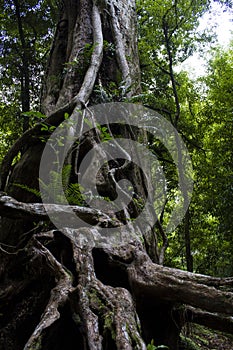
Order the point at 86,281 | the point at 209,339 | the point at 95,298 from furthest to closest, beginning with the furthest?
the point at 209,339, the point at 86,281, the point at 95,298

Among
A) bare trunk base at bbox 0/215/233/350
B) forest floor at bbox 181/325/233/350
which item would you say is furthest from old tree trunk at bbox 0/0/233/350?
forest floor at bbox 181/325/233/350

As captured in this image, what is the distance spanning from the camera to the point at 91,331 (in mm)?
1908

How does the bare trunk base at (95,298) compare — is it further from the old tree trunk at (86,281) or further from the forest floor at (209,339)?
the forest floor at (209,339)

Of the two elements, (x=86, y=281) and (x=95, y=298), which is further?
(x=86, y=281)

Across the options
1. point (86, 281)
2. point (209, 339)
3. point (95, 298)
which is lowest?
point (209, 339)

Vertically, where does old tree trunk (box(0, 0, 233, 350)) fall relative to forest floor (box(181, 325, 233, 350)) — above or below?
above

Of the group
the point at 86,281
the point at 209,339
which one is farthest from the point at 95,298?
the point at 209,339

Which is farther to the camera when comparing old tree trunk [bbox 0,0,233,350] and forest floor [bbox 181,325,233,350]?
forest floor [bbox 181,325,233,350]

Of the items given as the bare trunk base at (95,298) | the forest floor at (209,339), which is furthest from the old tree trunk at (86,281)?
the forest floor at (209,339)

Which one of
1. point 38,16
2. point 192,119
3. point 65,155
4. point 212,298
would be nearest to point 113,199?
point 65,155

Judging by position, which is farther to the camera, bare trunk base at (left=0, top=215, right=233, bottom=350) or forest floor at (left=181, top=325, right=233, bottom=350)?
forest floor at (left=181, top=325, right=233, bottom=350)

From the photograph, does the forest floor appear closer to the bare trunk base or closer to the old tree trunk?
the old tree trunk

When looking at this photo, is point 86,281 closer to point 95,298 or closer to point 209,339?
point 95,298

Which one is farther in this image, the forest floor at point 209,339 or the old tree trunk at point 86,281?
the forest floor at point 209,339
